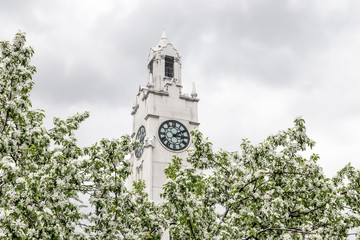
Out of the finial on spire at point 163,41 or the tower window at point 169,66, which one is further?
the finial on spire at point 163,41

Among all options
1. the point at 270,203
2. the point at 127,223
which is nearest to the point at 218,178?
the point at 270,203

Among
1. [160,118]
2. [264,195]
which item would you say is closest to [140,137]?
[160,118]

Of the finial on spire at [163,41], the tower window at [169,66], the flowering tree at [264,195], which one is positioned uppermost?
the finial on spire at [163,41]

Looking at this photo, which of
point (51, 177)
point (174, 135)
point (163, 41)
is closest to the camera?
point (51, 177)

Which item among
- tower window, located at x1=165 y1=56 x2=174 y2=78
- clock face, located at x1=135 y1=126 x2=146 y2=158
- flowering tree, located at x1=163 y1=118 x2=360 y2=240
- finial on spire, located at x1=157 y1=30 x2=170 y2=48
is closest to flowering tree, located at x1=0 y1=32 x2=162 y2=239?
flowering tree, located at x1=163 y1=118 x2=360 y2=240

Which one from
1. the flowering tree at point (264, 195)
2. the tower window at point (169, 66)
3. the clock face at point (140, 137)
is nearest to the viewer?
the flowering tree at point (264, 195)

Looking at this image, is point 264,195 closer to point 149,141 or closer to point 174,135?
point 149,141

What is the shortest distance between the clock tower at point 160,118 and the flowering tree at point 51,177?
3602 centimetres

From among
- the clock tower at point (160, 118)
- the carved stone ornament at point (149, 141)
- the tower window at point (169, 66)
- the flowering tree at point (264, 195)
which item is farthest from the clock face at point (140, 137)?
the flowering tree at point (264, 195)

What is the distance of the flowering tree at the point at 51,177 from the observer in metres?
10.3

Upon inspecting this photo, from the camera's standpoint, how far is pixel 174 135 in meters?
54.0

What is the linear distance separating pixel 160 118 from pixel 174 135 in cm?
277

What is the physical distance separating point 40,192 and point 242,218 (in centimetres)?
578

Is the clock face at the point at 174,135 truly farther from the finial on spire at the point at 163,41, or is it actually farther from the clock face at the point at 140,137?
the finial on spire at the point at 163,41
